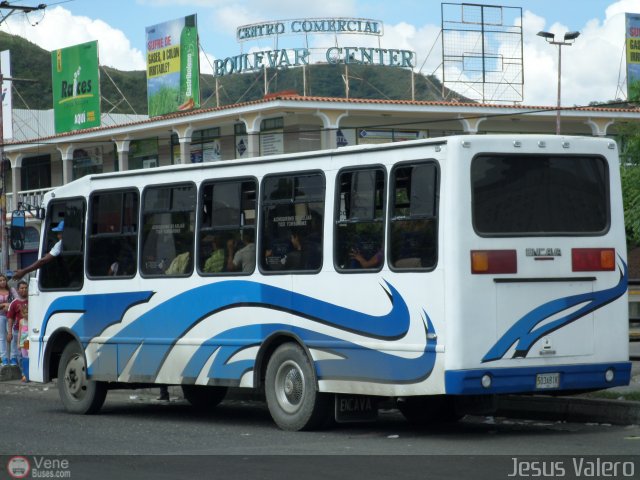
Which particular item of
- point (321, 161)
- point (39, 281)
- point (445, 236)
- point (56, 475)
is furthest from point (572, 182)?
point (39, 281)

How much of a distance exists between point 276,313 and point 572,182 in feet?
11.2

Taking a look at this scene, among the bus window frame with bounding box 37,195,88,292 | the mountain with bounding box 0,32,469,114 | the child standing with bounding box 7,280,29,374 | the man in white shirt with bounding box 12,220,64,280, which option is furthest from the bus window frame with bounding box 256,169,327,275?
the mountain with bounding box 0,32,469,114

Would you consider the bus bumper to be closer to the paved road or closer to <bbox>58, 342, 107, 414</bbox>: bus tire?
the paved road

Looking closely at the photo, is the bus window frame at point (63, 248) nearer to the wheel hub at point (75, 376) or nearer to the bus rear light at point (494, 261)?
the wheel hub at point (75, 376)

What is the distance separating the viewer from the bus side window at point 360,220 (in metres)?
12.5

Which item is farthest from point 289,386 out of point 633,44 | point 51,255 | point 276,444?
point 633,44

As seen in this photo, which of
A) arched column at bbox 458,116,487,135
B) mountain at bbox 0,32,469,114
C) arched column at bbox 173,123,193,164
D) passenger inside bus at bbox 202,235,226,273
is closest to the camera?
passenger inside bus at bbox 202,235,226,273

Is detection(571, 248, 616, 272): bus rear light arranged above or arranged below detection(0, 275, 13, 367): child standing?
above

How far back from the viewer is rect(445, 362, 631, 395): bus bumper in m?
11.5

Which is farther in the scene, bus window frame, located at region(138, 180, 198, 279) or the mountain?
the mountain

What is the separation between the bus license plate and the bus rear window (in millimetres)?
1357

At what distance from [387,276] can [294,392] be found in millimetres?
1804

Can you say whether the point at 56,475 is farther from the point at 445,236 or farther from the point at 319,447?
the point at 445,236

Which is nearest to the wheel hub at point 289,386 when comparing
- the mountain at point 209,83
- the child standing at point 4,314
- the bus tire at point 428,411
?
the bus tire at point 428,411
